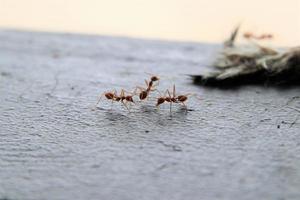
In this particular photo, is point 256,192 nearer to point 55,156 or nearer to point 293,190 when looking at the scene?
point 293,190

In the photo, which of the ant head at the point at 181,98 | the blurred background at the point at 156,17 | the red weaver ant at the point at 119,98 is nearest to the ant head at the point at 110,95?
the red weaver ant at the point at 119,98

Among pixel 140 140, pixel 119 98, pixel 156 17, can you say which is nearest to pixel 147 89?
pixel 119 98

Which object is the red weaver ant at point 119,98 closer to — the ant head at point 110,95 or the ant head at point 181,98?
the ant head at point 110,95

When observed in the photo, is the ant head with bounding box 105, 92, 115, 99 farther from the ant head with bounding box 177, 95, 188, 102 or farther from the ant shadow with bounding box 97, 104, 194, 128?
the ant head with bounding box 177, 95, 188, 102

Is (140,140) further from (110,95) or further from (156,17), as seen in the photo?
(156,17)

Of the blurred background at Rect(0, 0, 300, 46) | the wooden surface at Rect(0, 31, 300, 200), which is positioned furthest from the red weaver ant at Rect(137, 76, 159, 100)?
the blurred background at Rect(0, 0, 300, 46)

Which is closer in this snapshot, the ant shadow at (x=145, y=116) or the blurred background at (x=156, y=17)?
the ant shadow at (x=145, y=116)
